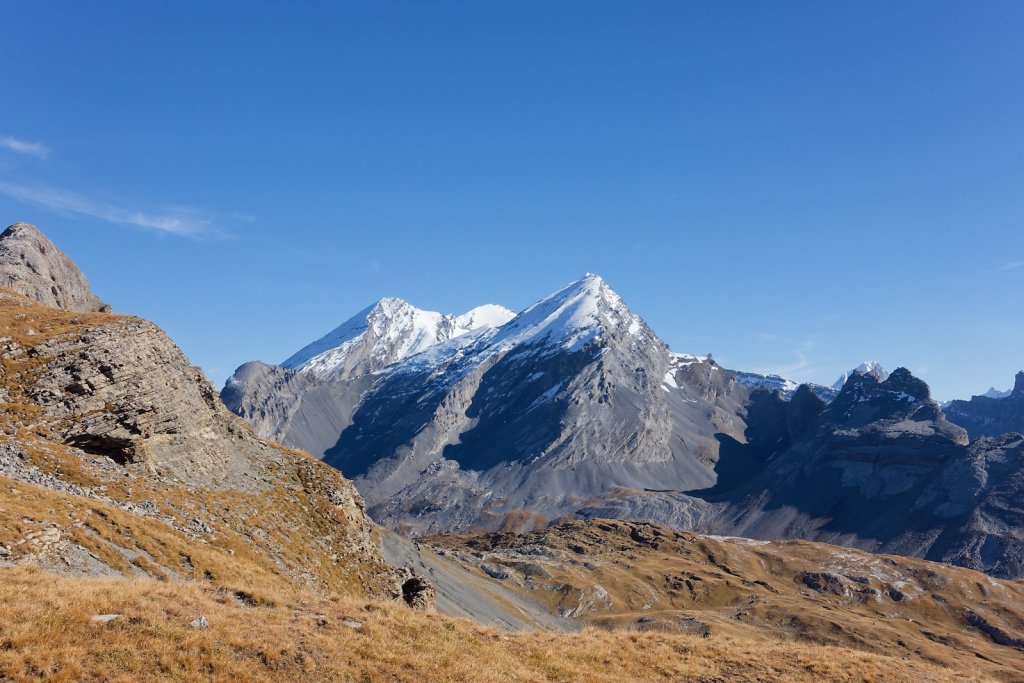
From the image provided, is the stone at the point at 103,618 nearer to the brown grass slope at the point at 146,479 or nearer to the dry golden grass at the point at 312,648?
the dry golden grass at the point at 312,648

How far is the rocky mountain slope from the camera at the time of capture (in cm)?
3141

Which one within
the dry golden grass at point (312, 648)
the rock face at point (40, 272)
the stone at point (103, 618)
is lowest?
the dry golden grass at point (312, 648)

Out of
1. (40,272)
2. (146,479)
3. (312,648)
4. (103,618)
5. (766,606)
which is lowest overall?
(766,606)

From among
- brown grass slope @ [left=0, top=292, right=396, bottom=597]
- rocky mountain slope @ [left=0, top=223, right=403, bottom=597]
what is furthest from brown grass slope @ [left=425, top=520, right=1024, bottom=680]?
brown grass slope @ [left=0, top=292, right=396, bottom=597]

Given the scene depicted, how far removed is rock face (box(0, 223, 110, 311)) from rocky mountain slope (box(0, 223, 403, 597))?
37158 millimetres

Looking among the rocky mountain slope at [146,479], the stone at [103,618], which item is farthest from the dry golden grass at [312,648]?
the rocky mountain slope at [146,479]

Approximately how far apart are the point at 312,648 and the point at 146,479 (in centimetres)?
2676

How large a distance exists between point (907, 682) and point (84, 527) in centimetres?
3655

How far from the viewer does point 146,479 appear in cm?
4344

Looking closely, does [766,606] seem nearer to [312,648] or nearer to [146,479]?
[146,479]

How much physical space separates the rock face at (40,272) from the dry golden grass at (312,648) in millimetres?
78611

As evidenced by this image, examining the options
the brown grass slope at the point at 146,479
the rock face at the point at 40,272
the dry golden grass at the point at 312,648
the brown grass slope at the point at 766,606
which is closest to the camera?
the dry golden grass at the point at 312,648

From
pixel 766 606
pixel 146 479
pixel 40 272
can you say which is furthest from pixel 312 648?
pixel 766 606

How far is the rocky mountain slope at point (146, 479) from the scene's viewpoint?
3141 cm
